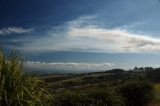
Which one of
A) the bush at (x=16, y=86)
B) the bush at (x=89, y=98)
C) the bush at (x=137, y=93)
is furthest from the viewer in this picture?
the bush at (x=137, y=93)

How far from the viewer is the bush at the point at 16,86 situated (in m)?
11.0

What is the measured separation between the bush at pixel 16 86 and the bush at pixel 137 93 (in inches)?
476

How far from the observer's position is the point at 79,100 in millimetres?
18078

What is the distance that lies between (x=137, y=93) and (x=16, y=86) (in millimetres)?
14033

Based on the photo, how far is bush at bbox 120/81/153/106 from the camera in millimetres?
23750

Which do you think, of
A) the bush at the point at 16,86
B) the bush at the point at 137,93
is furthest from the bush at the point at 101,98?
the bush at the point at 16,86

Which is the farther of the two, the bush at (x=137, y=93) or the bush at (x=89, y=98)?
the bush at (x=137, y=93)

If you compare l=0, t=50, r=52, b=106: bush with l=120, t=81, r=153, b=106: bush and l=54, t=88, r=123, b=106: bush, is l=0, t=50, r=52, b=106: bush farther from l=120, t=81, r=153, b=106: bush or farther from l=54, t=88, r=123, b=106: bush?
l=120, t=81, r=153, b=106: bush

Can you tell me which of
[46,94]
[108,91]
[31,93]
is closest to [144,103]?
[108,91]

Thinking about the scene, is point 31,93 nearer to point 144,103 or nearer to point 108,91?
point 108,91

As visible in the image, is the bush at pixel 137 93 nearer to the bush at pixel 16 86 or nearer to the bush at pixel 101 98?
the bush at pixel 101 98

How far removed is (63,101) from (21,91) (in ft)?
22.5

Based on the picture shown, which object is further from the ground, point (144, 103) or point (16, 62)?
point (16, 62)

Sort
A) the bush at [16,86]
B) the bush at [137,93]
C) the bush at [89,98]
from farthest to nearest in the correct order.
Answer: the bush at [137,93], the bush at [89,98], the bush at [16,86]
